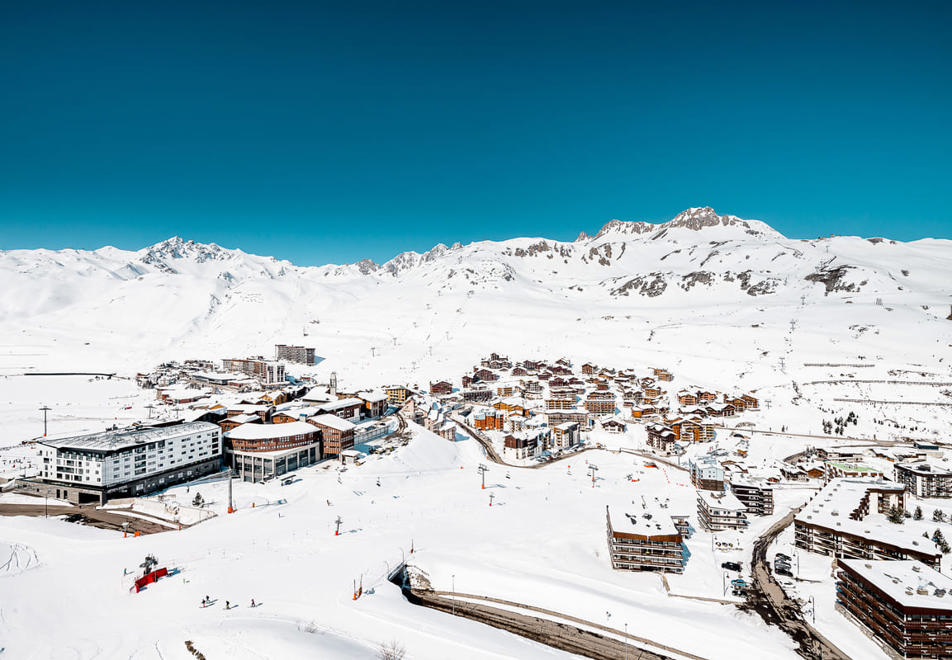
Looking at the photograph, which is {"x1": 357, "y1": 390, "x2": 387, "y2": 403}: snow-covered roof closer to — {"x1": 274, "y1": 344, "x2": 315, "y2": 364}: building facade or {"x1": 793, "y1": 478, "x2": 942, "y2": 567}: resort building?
{"x1": 274, "y1": 344, "x2": 315, "y2": 364}: building facade

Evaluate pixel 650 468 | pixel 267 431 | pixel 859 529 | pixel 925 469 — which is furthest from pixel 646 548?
pixel 267 431

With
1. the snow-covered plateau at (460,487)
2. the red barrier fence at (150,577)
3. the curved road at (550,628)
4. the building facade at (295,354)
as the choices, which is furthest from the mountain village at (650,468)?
the building facade at (295,354)

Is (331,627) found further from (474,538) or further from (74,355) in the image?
(74,355)

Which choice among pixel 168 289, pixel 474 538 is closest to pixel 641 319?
pixel 474 538

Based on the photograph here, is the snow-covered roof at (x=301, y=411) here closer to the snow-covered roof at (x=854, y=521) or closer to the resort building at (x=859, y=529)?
the resort building at (x=859, y=529)

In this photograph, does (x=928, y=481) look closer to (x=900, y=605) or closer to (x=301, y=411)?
(x=900, y=605)

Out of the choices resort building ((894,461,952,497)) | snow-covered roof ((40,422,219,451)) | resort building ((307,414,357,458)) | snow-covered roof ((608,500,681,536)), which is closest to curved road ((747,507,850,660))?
snow-covered roof ((608,500,681,536))
